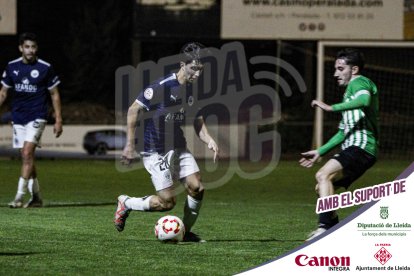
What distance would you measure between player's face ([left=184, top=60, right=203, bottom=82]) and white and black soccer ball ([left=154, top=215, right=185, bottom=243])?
1.26 metres

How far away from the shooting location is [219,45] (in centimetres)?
3256

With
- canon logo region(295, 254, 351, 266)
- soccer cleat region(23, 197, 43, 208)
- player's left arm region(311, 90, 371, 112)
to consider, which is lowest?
soccer cleat region(23, 197, 43, 208)

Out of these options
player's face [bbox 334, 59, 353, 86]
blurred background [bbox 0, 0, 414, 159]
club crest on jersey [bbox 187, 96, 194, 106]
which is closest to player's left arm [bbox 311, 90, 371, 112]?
player's face [bbox 334, 59, 353, 86]

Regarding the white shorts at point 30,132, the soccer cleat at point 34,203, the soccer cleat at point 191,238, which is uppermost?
the white shorts at point 30,132

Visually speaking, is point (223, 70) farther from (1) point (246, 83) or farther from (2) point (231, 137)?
(1) point (246, 83)

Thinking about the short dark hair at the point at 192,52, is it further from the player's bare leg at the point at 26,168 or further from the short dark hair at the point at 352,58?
the player's bare leg at the point at 26,168

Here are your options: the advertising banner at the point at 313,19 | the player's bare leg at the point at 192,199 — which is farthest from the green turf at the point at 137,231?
the advertising banner at the point at 313,19

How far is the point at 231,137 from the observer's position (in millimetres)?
25656

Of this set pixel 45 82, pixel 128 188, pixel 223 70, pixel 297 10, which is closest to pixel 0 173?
pixel 128 188

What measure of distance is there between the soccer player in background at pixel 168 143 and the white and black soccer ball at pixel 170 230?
0.23m

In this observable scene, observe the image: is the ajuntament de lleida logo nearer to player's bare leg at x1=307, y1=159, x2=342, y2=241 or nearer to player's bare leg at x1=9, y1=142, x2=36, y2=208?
player's bare leg at x1=307, y1=159, x2=342, y2=241

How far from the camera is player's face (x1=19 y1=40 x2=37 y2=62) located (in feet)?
40.8

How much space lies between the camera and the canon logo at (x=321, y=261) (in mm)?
7297

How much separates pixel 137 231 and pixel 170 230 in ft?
3.84
